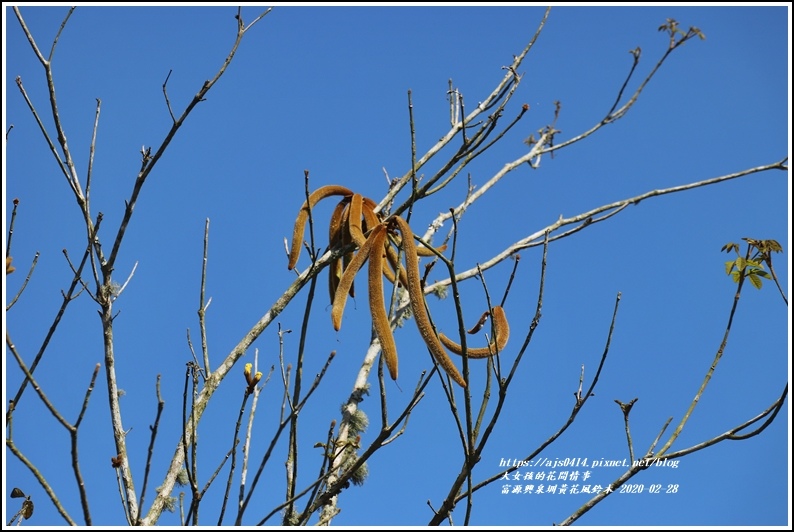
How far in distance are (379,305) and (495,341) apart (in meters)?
0.44

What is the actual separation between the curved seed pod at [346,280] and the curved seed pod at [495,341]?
0.31 m

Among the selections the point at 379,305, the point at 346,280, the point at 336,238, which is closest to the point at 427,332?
the point at 379,305

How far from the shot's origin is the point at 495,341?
220 cm

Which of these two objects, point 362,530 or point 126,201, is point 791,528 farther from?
point 126,201

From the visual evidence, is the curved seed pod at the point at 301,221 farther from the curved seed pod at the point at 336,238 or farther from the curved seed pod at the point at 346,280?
the curved seed pod at the point at 346,280

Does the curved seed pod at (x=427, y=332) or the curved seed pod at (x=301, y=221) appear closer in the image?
the curved seed pod at (x=427, y=332)

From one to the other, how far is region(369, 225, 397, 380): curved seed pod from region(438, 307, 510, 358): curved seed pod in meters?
0.24

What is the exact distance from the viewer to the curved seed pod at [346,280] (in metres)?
2.05

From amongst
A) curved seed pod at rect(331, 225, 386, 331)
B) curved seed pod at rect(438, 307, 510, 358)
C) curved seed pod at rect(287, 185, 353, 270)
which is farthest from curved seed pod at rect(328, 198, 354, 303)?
curved seed pod at rect(438, 307, 510, 358)

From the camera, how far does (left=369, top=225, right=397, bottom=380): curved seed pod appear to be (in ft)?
6.09

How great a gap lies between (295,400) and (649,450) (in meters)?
1.22

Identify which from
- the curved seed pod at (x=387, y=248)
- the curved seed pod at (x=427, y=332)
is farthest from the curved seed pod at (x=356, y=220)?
Answer: the curved seed pod at (x=427, y=332)

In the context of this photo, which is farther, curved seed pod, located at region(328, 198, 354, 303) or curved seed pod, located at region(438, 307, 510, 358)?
curved seed pod, located at region(328, 198, 354, 303)

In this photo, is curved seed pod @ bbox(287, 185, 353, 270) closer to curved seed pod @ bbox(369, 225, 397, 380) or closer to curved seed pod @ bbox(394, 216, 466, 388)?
curved seed pod @ bbox(369, 225, 397, 380)
